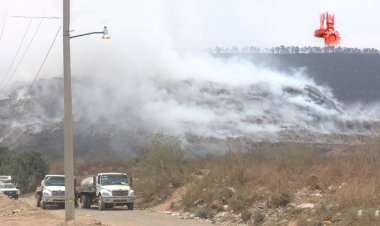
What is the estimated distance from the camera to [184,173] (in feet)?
158

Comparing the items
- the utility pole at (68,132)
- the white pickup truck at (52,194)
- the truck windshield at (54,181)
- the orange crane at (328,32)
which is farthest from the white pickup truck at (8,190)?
the orange crane at (328,32)

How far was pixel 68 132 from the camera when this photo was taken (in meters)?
24.1

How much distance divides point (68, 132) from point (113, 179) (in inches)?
708

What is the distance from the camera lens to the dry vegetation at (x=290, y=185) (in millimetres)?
23094

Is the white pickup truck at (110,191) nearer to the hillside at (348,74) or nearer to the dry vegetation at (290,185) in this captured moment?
the dry vegetation at (290,185)

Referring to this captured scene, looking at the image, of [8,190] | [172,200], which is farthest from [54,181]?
[8,190]

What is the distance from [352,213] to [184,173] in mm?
28098

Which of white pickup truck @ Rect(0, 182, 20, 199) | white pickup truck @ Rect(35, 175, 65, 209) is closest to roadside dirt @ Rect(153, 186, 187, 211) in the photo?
white pickup truck @ Rect(35, 175, 65, 209)

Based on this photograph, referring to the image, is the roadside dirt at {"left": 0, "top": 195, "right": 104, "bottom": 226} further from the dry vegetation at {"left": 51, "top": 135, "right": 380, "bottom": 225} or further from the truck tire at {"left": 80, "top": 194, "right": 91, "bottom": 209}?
the dry vegetation at {"left": 51, "top": 135, "right": 380, "bottom": 225}

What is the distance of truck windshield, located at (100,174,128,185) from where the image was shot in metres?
41.4

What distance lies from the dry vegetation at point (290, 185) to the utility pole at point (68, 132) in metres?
9.30

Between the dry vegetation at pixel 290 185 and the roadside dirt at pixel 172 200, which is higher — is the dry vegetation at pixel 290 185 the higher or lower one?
the higher one

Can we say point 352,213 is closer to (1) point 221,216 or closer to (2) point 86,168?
(1) point 221,216

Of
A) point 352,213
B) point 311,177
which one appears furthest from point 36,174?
point 352,213
